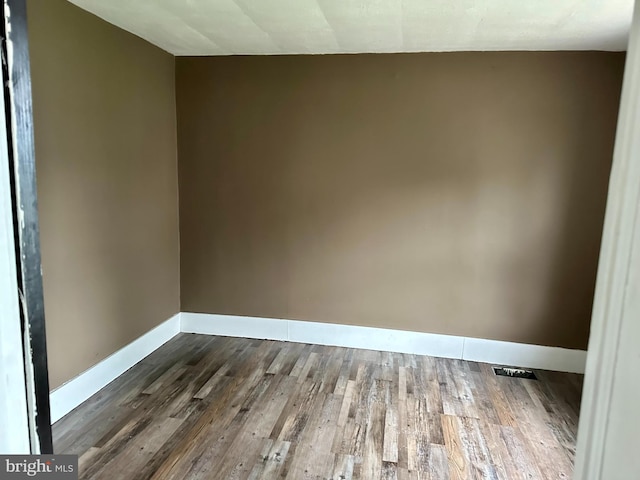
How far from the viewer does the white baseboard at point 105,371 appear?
234 centimetres

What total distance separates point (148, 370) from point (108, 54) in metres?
1.98

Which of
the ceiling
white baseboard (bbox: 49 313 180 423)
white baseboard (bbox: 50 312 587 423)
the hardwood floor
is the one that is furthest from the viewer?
white baseboard (bbox: 50 312 587 423)

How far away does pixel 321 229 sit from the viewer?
3271 millimetres

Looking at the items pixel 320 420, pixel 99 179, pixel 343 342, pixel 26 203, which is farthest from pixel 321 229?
pixel 26 203

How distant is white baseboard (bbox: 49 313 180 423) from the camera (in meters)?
2.34

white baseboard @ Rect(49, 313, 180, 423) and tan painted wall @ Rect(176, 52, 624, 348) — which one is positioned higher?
tan painted wall @ Rect(176, 52, 624, 348)

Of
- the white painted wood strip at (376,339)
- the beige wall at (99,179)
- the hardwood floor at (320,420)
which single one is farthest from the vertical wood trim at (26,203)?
the white painted wood strip at (376,339)

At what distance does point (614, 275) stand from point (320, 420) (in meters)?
2.10

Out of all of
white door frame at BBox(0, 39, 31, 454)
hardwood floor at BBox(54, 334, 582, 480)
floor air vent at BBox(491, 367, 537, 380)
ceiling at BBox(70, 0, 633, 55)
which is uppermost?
ceiling at BBox(70, 0, 633, 55)

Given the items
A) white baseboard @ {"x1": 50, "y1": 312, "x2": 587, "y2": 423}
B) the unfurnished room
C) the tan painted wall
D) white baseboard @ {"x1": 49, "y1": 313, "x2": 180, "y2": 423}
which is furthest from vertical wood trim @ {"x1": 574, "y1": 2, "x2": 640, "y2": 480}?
white baseboard @ {"x1": 50, "y1": 312, "x2": 587, "y2": 423}

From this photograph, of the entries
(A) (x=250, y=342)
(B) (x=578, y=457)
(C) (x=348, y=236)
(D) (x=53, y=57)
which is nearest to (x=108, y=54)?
(D) (x=53, y=57)

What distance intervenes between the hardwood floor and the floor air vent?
0.19 ft

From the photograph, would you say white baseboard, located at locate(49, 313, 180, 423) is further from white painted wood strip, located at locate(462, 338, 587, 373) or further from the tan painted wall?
white painted wood strip, located at locate(462, 338, 587, 373)

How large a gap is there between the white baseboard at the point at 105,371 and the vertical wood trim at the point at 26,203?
Answer: 1.45 m
